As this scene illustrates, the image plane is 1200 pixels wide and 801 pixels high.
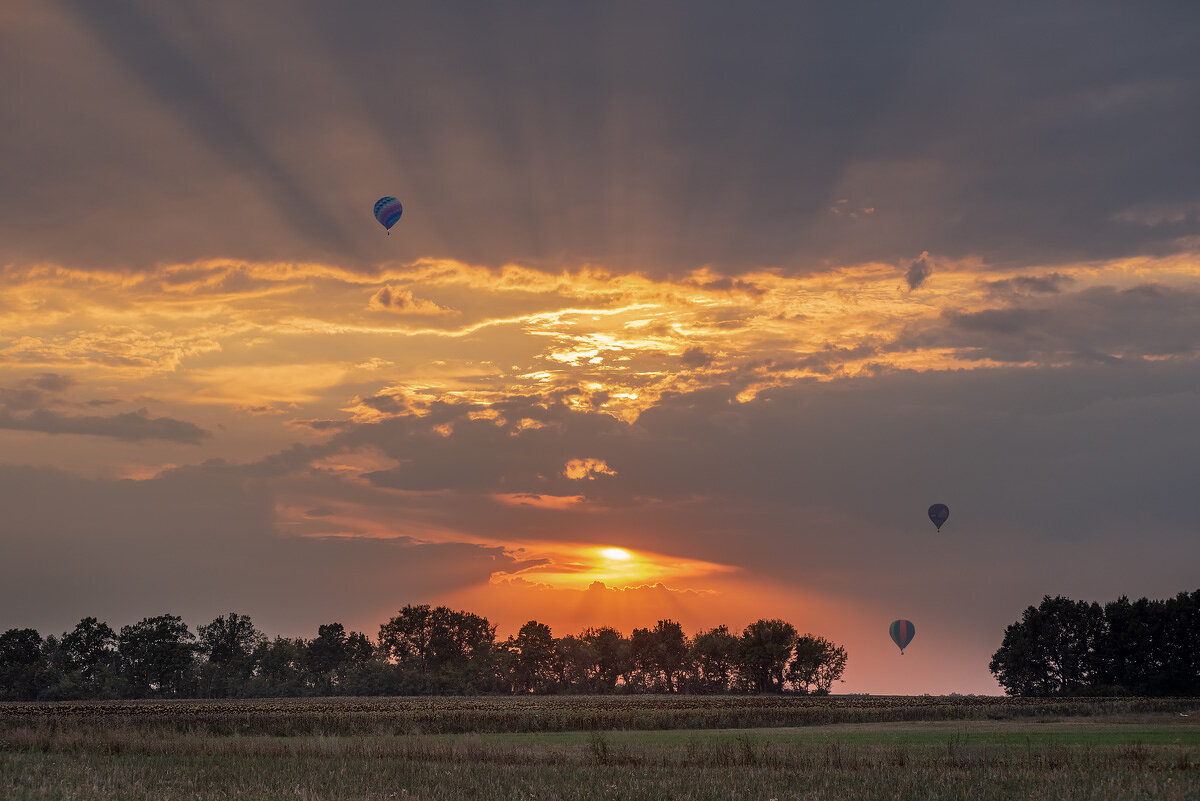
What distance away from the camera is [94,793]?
31875 mm

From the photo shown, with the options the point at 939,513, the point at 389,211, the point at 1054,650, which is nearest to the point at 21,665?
the point at 389,211

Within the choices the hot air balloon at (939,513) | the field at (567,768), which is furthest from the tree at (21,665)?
the hot air balloon at (939,513)

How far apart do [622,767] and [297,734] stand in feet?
120

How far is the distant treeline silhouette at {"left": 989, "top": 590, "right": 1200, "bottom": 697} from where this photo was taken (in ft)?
521

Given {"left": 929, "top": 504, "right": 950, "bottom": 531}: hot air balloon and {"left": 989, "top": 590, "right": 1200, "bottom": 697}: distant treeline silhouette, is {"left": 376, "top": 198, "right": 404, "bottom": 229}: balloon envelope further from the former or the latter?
{"left": 989, "top": 590, "right": 1200, "bottom": 697}: distant treeline silhouette

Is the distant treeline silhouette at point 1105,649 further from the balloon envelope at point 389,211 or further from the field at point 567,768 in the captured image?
Result: the balloon envelope at point 389,211

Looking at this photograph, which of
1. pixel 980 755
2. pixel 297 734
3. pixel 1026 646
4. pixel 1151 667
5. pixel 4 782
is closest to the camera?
pixel 4 782

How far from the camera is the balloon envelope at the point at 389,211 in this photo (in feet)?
301

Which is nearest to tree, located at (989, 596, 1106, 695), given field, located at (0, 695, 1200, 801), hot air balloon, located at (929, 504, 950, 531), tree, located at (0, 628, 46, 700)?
hot air balloon, located at (929, 504, 950, 531)

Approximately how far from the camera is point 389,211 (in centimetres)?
9200

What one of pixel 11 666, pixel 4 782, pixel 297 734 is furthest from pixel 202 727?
pixel 11 666

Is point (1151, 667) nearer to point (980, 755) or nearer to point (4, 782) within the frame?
point (980, 755)

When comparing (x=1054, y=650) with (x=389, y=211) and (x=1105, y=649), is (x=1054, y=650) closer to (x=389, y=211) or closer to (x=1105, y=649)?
(x=1105, y=649)

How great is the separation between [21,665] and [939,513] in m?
Result: 164
